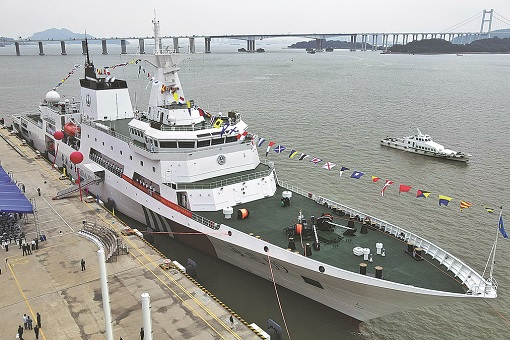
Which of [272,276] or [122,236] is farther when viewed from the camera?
[122,236]

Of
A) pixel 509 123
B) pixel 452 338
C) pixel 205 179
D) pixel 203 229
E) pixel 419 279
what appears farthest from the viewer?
pixel 509 123

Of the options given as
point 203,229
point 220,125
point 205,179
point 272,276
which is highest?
point 220,125

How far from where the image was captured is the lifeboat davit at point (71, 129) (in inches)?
1474

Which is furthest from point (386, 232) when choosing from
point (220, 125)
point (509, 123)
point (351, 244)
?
point (509, 123)

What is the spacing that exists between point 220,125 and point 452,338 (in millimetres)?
17323

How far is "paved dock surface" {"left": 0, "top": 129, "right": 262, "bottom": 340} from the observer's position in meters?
16.6

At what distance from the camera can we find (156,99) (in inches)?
1124

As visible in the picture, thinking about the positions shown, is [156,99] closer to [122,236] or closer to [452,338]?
[122,236]

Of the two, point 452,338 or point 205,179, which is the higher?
point 205,179

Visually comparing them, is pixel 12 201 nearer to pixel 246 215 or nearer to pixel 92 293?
pixel 92 293

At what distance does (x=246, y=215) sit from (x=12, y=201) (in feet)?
46.7

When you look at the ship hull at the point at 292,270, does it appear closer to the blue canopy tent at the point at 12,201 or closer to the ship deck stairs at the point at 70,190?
the ship deck stairs at the point at 70,190

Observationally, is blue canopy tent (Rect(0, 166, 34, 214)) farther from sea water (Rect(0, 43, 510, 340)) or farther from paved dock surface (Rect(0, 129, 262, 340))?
sea water (Rect(0, 43, 510, 340))

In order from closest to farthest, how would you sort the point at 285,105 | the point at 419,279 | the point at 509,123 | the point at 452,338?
the point at 419,279, the point at 452,338, the point at 509,123, the point at 285,105
